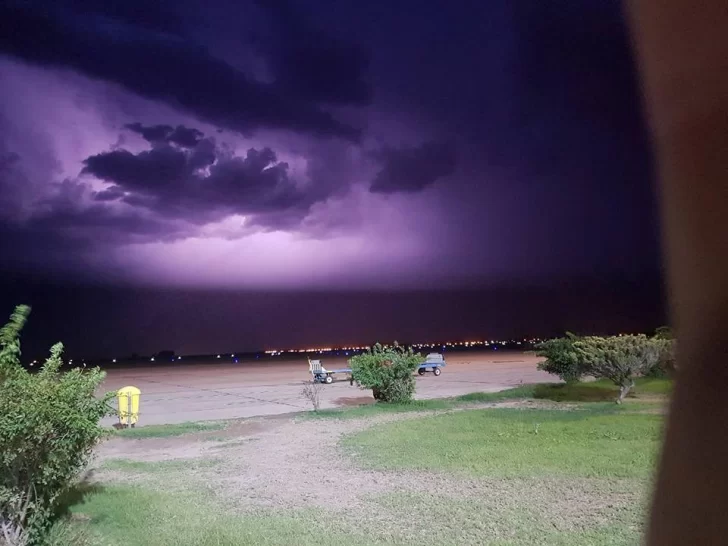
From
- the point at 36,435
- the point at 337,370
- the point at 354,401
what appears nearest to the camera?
the point at 36,435

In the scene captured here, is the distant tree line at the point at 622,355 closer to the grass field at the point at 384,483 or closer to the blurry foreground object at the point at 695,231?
the grass field at the point at 384,483

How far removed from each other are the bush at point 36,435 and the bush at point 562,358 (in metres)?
15.9

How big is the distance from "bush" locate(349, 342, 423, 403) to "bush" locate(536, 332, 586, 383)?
470 cm

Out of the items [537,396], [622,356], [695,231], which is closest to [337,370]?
[537,396]

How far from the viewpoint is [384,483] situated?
9.08 meters

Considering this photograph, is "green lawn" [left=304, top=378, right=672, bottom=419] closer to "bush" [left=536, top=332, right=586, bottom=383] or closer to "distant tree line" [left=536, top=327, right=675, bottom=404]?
"bush" [left=536, top=332, right=586, bottom=383]

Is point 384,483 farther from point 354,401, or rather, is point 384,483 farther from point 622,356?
point 354,401

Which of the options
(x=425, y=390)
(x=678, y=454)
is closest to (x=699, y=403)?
(x=678, y=454)

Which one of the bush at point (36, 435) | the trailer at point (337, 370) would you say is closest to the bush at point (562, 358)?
the trailer at point (337, 370)

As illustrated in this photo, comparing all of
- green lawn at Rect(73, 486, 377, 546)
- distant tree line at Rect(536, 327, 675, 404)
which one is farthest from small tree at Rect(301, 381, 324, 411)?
green lawn at Rect(73, 486, 377, 546)

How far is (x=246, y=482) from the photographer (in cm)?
962

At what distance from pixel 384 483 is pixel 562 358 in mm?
13712

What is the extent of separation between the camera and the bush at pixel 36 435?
241 inches

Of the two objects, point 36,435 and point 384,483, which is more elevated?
point 36,435
